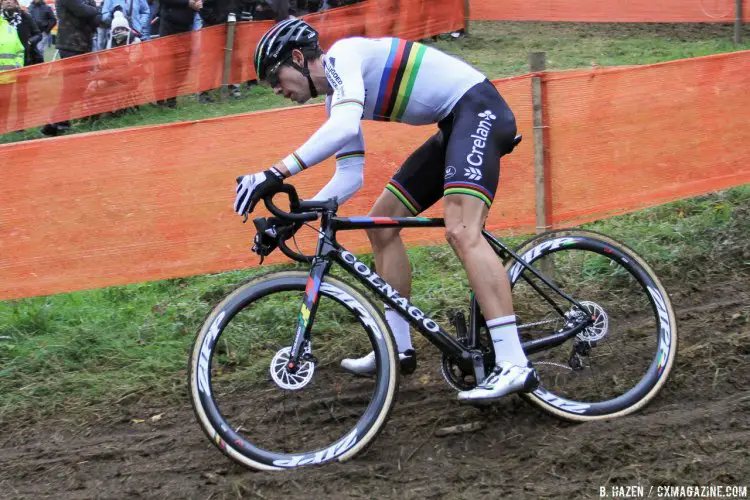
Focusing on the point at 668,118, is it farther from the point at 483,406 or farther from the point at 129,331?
the point at 129,331

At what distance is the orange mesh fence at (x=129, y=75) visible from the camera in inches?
430

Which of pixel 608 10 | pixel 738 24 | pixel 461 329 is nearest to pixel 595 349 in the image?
pixel 461 329

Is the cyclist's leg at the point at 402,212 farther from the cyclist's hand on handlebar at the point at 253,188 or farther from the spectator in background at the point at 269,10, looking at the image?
the spectator in background at the point at 269,10

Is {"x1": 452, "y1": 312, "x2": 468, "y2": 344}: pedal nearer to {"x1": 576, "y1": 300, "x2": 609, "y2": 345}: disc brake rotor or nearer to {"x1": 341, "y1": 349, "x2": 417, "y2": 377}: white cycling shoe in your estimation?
{"x1": 341, "y1": 349, "x2": 417, "y2": 377}: white cycling shoe

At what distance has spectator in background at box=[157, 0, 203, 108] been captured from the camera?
12.0 metres

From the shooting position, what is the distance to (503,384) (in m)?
4.04

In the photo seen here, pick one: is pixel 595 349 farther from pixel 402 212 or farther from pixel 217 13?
pixel 217 13

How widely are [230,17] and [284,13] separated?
1.38 metres

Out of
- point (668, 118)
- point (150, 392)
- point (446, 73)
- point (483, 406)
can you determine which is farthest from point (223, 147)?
point (668, 118)

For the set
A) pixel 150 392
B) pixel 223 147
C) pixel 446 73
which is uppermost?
pixel 446 73

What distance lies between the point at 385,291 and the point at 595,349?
1.39m

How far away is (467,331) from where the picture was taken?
4289mm

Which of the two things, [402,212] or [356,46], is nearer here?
[356,46]

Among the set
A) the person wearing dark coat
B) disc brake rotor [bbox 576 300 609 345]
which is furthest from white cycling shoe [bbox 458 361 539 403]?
the person wearing dark coat
